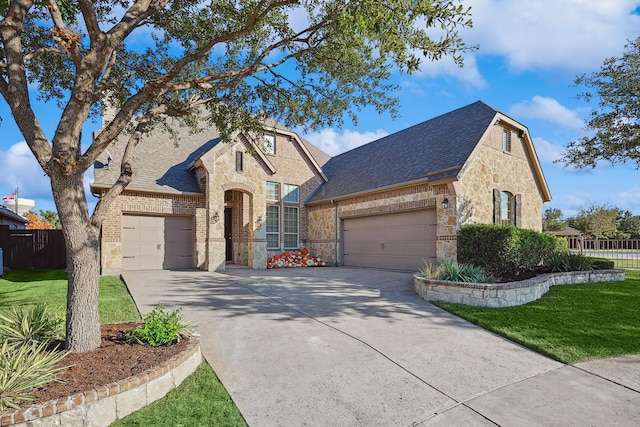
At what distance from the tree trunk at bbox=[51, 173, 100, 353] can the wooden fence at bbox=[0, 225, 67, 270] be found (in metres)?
13.1

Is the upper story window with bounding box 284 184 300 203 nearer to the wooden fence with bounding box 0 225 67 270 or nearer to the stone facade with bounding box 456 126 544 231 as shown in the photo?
the stone facade with bounding box 456 126 544 231

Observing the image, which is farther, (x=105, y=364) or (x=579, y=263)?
(x=579, y=263)

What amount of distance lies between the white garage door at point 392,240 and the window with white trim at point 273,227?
3382mm

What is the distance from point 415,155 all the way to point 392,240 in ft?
12.1

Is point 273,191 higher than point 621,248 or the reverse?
higher

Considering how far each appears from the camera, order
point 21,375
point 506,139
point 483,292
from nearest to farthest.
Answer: point 21,375
point 483,292
point 506,139

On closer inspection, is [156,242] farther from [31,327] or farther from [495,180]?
[495,180]

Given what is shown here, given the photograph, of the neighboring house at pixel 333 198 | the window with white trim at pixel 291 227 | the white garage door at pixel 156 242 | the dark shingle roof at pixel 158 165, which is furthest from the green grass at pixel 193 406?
the window with white trim at pixel 291 227

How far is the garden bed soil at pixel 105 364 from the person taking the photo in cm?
349

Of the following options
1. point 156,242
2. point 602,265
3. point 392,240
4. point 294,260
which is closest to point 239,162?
point 156,242

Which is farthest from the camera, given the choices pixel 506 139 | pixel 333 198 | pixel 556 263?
pixel 333 198

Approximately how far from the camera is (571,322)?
6.46 metres

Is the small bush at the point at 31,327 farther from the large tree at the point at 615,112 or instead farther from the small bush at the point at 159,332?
the large tree at the point at 615,112

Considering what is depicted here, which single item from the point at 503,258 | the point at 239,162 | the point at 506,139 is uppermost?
the point at 506,139
